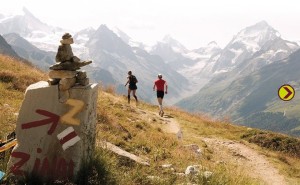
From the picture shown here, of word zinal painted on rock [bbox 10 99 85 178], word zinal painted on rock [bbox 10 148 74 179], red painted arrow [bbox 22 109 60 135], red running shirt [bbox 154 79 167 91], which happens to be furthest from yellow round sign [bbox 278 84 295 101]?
red painted arrow [bbox 22 109 60 135]

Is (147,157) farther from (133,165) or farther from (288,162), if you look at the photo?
(288,162)

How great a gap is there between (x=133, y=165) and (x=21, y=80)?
40.9ft

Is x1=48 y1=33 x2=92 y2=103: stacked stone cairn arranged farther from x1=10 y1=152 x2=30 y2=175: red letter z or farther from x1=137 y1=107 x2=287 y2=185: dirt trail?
x1=137 y1=107 x2=287 y2=185: dirt trail

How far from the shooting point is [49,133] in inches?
350

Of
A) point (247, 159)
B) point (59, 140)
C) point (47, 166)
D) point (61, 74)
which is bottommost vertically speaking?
point (247, 159)

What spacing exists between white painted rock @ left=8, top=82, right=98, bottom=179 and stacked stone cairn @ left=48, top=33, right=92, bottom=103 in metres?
0.14

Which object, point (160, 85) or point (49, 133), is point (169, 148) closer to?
point (49, 133)

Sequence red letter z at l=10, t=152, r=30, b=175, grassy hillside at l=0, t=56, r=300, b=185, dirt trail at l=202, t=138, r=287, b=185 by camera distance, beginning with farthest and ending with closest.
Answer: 1. dirt trail at l=202, t=138, r=287, b=185
2. grassy hillside at l=0, t=56, r=300, b=185
3. red letter z at l=10, t=152, r=30, b=175

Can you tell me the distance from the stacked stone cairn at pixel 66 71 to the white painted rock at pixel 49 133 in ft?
0.45

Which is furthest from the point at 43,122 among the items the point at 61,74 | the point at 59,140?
the point at 61,74

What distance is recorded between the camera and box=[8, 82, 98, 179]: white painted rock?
28.8 feet

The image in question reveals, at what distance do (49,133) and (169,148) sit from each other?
30.6 ft

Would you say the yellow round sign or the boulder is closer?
the boulder

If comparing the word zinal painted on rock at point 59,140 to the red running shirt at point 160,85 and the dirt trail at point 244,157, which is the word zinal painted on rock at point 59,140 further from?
the red running shirt at point 160,85
